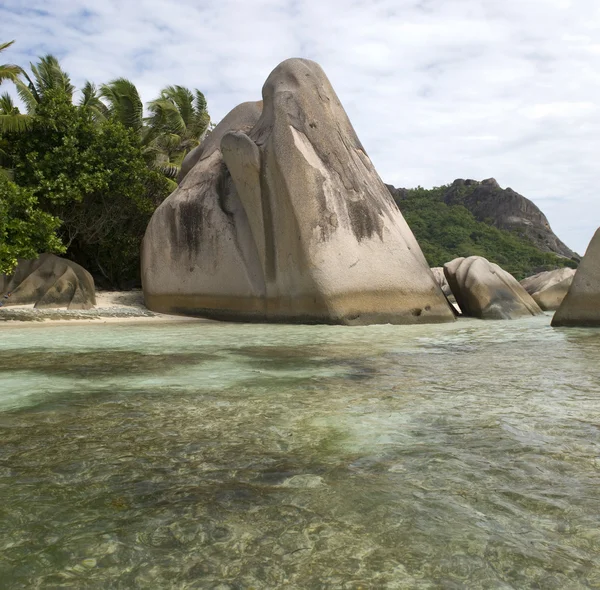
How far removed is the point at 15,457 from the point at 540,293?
14.4 m

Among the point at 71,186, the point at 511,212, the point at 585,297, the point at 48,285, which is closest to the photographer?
the point at 585,297

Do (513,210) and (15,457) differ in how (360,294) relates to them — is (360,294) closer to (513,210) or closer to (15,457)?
(15,457)

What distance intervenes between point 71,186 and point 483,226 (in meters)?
31.3

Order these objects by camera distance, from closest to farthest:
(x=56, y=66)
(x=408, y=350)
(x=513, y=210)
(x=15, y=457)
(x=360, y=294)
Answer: (x=15, y=457)
(x=408, y=350)
(x=360, y=294)
(x=56, y=66)
(x=513, y=210)

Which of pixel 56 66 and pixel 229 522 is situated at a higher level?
pixel 56 66

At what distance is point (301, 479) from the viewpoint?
225 centimetres

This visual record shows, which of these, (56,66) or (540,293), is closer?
(540,293)

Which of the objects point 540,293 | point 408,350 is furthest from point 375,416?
point 540,293

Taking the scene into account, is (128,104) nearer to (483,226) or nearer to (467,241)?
(467,241)

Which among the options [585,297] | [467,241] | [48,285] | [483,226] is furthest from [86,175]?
[483,226]

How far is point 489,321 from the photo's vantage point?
1122cm

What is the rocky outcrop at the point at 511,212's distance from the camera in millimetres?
44406

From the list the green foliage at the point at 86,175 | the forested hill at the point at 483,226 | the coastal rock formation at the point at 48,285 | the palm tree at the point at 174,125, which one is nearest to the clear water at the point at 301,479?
the coastal rock formation at the point at 48,285

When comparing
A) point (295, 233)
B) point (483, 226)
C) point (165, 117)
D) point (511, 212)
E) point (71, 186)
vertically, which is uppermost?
point (165, 117)
